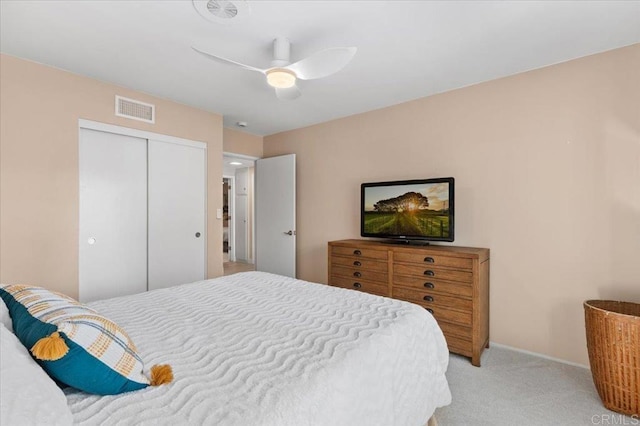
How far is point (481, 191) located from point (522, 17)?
142 cm

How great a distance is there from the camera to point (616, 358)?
72.1 inches

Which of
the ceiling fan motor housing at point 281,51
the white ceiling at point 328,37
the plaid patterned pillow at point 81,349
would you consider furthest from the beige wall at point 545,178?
the plaid patterned pillow at point 81,349

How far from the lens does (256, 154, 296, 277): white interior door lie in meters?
4.29

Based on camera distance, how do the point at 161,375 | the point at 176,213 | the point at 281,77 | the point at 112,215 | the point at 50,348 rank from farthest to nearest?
the point at 176,213 < the point at 112,215 < the point at 281,77 < the point at 161,375 < the point at 50,348

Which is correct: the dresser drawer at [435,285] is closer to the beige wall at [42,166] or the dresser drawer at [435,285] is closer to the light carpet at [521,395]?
the light carpet at [521,395]

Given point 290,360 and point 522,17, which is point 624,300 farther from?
point 290,360

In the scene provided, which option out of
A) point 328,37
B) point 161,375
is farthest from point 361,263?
point 161,375

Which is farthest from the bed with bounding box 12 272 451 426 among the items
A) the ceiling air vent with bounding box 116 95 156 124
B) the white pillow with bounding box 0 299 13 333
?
the ceiling air vent with bounding box 116 95 156 124

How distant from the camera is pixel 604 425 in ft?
5.74

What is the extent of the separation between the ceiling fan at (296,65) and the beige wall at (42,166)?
1.67 m

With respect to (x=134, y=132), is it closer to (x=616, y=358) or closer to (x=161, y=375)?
(x=161, y=375)

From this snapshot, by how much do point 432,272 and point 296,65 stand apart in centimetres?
198

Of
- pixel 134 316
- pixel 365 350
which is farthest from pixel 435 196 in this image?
pixel 134 316

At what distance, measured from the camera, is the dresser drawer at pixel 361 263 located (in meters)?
2.95
